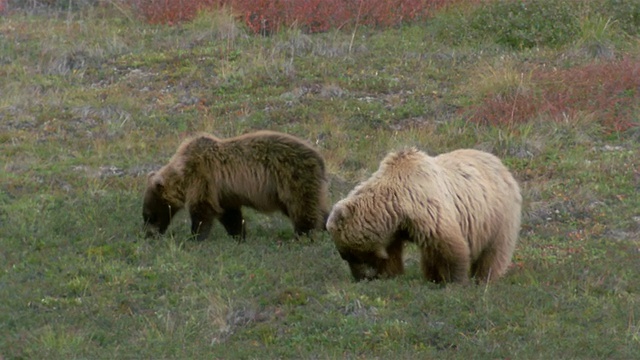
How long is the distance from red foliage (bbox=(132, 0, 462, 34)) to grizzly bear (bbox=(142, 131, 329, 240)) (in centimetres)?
800

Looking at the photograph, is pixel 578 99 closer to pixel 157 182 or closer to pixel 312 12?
pixel 312 12

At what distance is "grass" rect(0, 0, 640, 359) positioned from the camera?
324 inches

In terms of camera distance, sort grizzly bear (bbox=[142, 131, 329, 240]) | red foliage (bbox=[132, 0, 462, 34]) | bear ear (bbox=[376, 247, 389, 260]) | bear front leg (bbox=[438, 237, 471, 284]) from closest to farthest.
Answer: bear front leg (bbox=[438, 237, 471, 284]) → bear ear (bbox=[376, 247, 389, 260]) → grizzly bear (bbox=[142, 131, 329, 240]) → red foliage (bbox=[132, 0, 462, 34])

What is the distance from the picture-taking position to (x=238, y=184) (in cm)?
1100

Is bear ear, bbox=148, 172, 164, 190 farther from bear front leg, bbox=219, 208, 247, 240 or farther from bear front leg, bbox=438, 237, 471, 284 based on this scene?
A: bear front leg, bbox=438, 237, 471, 284

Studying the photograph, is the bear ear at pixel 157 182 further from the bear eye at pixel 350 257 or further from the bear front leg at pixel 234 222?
the bear eye at pixel 350 257

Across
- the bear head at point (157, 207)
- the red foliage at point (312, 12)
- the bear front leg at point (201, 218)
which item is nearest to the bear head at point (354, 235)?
the bear front leg at point (201, 218)

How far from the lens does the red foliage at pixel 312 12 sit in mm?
19047

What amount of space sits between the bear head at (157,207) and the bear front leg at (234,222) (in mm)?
525

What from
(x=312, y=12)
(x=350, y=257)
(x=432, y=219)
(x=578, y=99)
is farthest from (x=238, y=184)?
(x=312, y=12)

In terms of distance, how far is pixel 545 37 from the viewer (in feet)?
57.7

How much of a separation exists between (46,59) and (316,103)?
5.45 m

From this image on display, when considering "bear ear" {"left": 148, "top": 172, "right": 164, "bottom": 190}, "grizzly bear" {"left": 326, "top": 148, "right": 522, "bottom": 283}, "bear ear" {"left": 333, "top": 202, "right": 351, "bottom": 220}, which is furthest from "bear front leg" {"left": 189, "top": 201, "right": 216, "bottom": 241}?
"bear ear" {"left": 333, "top": 202, "right": 351, "bottom": 220}

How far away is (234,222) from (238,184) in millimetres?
532
